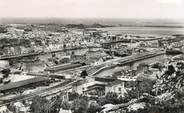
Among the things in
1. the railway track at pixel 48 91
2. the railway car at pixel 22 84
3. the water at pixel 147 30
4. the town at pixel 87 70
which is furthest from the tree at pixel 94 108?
the water at pixel 147 30

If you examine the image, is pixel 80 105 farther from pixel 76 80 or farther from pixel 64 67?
pixel 64 67

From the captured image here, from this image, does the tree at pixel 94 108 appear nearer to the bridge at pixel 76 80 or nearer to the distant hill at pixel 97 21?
the bridge at pixel 76 80

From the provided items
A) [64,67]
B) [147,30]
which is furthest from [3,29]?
[147,30]

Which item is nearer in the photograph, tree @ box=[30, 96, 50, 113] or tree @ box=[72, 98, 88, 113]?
tree @ box=[30, 96, 50, 113]

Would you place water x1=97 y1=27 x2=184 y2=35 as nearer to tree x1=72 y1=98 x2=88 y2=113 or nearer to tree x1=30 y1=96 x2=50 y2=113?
tree x1=72 y1=98 x2=88 y2=113

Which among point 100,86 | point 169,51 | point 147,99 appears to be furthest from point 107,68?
point 169,51

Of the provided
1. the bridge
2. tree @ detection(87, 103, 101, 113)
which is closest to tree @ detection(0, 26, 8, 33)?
the bridge

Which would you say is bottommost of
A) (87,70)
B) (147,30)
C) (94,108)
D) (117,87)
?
(94,108)
